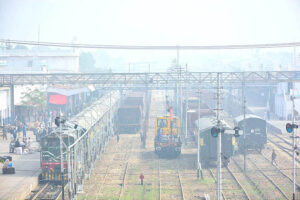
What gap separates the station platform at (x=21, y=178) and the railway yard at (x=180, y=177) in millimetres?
2981

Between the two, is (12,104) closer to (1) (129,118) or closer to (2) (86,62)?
(1) (129,118)

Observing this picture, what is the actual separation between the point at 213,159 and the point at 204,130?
84.1 inches

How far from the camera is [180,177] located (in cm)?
2416

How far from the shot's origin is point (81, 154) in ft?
72.9

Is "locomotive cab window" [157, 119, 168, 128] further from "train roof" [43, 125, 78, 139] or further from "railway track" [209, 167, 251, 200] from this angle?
"train roof" [43, 125, 78, 139]

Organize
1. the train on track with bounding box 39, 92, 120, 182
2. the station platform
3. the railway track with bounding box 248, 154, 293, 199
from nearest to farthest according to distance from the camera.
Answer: the station platform, the railway track with bounding box 248, 154, 293, 199, the train on track with bounding box 39, 92, 120, 182

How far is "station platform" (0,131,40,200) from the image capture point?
19.5 metres

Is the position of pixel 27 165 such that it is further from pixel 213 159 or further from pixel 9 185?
pixel 213 159

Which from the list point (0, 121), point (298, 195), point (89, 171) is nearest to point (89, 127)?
point (89, 171)

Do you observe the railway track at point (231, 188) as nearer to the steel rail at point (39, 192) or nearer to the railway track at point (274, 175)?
the railway track at point (274, 175)

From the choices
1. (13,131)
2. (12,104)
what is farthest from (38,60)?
(13,131)

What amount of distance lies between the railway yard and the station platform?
2.98m

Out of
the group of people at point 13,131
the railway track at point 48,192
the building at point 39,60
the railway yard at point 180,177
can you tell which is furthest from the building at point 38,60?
the railway track at point 48,192

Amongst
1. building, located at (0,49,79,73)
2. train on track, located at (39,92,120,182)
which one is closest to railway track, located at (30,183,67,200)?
train on track, located at (39,92,120,182)
